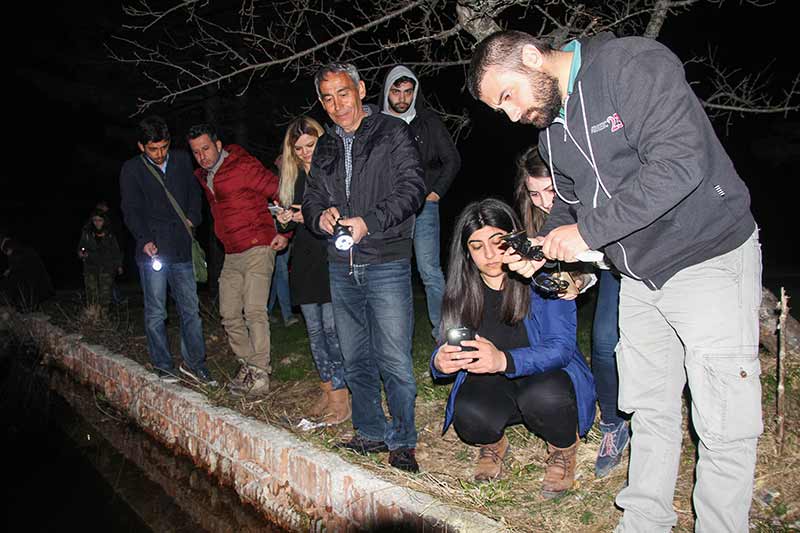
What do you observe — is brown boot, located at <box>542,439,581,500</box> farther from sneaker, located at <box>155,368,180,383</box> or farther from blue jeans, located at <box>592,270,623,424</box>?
sneaker, located at <box>155,368,180,383</box>

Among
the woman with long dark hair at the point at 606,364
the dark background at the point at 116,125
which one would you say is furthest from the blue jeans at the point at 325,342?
the dark background at the point at 116,125

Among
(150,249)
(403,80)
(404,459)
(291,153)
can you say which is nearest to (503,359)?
(404,459)

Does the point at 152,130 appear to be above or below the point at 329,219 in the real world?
above

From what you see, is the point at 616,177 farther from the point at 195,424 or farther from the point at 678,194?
the point at 195,424

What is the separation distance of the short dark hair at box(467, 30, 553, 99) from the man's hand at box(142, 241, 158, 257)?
3.55 metres

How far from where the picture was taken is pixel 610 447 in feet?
10.5

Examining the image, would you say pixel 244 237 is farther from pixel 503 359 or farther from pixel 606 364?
pixel 606 364

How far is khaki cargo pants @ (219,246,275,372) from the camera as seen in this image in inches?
185

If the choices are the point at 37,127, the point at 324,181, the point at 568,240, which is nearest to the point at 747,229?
the point at 568,240

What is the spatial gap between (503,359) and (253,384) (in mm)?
2342

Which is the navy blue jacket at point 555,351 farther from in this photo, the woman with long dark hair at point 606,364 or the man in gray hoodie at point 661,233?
the man in gray hoodie at point 661,233

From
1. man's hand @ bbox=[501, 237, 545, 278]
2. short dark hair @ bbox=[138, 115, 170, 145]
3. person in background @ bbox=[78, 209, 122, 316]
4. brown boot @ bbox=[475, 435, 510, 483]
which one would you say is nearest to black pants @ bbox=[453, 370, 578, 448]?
brown boot @ bbox=[475, 435, 510, 483]

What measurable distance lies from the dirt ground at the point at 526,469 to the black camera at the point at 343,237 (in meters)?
1.11

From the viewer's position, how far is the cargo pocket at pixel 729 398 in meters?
2.08
